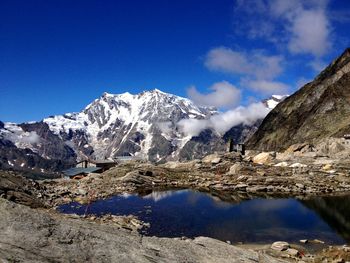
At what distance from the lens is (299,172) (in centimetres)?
12156

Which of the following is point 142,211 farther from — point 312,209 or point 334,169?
point 334,169

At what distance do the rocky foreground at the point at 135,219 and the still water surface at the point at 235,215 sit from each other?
16.0 feet

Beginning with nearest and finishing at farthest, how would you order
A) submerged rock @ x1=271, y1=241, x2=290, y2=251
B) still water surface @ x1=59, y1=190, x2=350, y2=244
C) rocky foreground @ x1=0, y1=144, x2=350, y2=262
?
rocky foreground @ x1=0, y1=144, x2=350, y2=262 < submerged rock @ x1=271, y1=241, x2=290, y2=251 < still water surface @ x1=59, y1=190, x2=350, y2=244

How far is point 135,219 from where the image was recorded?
59.3 meters

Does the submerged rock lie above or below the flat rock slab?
below

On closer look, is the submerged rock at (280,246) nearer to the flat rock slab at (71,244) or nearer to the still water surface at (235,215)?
the still water surface at (235,215)

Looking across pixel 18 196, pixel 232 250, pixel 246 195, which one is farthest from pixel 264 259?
pixel 246 195

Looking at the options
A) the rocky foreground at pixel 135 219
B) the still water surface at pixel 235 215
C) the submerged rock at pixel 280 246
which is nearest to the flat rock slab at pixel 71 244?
the rocky foreground at pixel 135 219

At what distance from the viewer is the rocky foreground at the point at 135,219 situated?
14.8 m

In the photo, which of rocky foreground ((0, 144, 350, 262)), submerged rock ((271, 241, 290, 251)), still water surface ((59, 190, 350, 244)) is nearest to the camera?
rocky foreground ((0, 144, 350, 262))

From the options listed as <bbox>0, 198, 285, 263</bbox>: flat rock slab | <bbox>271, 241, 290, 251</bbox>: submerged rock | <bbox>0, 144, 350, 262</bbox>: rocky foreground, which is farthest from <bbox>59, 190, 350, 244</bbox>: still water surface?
<bbox>0, 198, 285, 263</bbox>: flat rock slab

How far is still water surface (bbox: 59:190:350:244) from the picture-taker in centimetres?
5438

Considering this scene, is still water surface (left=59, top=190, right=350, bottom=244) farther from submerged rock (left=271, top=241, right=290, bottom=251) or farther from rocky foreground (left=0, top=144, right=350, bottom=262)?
submerged rock (left=271, top=241, right=290, bottom=251)

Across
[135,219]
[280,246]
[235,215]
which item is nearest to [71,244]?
[280,246]
